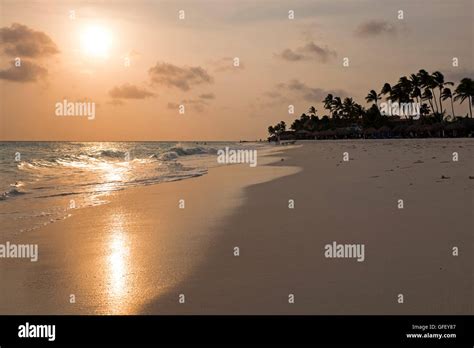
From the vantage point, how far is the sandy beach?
16.8 feet

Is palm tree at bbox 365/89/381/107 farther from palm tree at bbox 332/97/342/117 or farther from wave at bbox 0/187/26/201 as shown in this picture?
wave at bbox 0/187/26/201

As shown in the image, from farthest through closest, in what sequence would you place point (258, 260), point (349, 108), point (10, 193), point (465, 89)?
1. point (349, 108)
2. point (465, 89)
3. point (10, 193)
4. point (258, 260)

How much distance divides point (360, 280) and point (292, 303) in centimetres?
107

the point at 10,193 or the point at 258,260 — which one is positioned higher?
the point at 10,193

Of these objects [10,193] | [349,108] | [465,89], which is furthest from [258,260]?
[349,108]

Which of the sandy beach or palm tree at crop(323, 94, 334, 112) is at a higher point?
palm tree at crop(323, 94, 334, 112)

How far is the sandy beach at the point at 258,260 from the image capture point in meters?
5.11

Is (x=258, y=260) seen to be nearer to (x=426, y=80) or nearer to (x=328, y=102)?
(x=426, y=80)

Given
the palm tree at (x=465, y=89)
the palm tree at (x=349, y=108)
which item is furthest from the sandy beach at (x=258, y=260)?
the palm tree at (x=349, y=108)

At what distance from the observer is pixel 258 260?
21.6 ft

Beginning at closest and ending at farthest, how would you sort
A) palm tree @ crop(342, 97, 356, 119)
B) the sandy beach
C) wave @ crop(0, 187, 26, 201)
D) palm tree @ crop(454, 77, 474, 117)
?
1. the sandy beach
2. wave @ crop(0, 187, 26, 201)
3. palm tree @ crop(454, 77, 474, 117)
4. palm tree @ crop(342, 97, 356, 119)

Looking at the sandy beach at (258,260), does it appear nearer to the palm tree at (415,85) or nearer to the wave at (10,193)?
the wave at (10,193)

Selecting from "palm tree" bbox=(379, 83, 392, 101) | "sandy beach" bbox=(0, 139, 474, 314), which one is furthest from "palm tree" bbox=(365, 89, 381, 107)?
"sandy beach" bbox=(0, 139, 474, 314)
